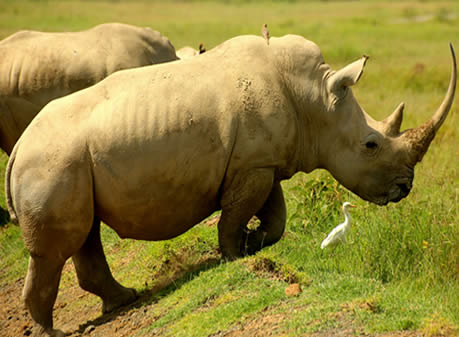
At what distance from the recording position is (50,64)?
391 inches

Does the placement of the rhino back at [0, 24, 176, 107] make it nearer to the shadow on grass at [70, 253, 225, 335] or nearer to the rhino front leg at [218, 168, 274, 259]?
the shadow on grass at [70, 253, 225, 335]

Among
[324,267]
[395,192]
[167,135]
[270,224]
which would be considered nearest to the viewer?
[167,135]

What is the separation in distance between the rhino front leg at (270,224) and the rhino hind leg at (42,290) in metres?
1.57

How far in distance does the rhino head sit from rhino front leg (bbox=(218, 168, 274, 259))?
0.63m

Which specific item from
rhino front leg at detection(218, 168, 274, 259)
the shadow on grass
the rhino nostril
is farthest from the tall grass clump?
the shadow on grass

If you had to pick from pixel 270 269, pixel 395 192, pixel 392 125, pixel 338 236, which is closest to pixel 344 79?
pixel 392 125

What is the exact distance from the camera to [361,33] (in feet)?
92.8

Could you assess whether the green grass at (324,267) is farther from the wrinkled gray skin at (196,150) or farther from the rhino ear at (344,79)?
the rhino ear at (344,79)

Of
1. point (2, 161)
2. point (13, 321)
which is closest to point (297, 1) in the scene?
point (2, 161)

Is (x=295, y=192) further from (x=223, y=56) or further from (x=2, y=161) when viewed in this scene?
(x=2, y=161)

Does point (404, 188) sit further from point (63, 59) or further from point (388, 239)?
point (63, 59)

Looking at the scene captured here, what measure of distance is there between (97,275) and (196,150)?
1521 mm

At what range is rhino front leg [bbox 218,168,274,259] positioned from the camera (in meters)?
6.32

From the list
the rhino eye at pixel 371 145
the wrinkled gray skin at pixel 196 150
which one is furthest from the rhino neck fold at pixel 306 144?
the rhino eye at pixel 371 145
